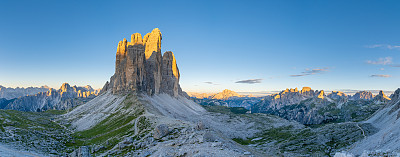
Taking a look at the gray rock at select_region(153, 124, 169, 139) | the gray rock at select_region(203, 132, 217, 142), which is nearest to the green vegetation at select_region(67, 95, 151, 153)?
the gray rock at select_region(153, 124, 169, 139)

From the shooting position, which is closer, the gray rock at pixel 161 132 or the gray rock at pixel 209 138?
the gray rock at pixel 209 138

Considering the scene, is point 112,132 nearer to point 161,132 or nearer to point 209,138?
point 161,132

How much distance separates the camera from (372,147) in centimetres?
5400

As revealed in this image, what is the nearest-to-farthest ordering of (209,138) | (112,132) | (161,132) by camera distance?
(209,138) < (161,132) < (112,132)

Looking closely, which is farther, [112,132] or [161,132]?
[112,132]

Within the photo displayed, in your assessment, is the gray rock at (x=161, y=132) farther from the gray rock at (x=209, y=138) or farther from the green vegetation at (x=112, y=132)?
the gray rock at (x=209, y=138)

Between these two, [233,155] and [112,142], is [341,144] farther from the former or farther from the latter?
[112,142]

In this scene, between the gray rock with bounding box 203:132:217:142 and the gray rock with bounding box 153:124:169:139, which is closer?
the gray rock with bounding box 203:132:217:142

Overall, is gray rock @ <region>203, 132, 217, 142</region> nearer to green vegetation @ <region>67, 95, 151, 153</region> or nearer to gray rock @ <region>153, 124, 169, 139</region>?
gray rock @ <region>153, 124, 169, 139</region>

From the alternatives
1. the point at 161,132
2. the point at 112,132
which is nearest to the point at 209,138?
the point at 161,132

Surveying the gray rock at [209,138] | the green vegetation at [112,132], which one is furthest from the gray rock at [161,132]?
the gray rock at [209,138]

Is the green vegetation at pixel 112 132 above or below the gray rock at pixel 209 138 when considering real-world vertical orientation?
below

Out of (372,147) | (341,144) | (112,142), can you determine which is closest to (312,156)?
(341,144)

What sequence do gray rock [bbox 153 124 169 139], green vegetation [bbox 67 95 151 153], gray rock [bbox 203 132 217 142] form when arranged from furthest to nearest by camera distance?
1. green vegetation [bbox 67 95 151 153]
2. gray rock [bbox 153 124 169 139]
3. gray rock [bbox 203 132 217 142]
